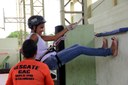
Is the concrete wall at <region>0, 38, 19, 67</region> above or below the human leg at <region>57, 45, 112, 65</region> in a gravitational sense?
below

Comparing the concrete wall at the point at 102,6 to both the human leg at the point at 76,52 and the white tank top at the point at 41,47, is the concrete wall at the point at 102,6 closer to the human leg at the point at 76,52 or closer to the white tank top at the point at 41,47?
the human leg at the point at 76,52

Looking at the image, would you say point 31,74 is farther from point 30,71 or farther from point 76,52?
point 76,52

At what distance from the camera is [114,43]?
4621 mm

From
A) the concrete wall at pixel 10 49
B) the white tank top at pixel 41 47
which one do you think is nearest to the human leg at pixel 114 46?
the white tank top at pixel 41 47

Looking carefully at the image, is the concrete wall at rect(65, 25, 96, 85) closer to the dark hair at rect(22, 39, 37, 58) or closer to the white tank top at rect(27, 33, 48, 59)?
the white tank top at rect(27, 33, 48, 59)

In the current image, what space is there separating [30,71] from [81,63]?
9.59 ft

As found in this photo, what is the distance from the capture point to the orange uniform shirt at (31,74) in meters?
2.71

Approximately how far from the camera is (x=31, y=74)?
2.71 m

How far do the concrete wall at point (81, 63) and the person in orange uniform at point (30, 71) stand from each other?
2821 mm

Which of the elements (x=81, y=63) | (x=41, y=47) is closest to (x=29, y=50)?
(x=41, y=47)

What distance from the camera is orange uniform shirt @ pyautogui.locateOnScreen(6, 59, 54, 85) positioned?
271cm

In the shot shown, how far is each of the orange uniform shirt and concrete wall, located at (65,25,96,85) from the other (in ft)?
9.26

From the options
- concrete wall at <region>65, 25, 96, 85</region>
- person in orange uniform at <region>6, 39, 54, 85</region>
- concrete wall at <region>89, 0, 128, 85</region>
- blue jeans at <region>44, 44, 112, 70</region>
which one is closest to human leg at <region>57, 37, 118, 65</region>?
blue jeans at <region>44, 44, 112, 70</region>

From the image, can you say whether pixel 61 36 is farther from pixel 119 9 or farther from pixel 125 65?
pixel 119 9
